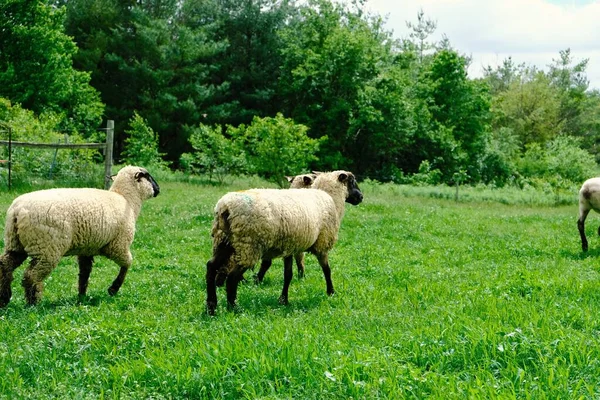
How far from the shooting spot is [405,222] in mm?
15742

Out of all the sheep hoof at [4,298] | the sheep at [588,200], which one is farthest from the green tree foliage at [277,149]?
the sheep hoof at [4,298]

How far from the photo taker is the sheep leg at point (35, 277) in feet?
22.8

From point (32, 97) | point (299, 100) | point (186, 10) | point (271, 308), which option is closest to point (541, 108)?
point (299, 100)

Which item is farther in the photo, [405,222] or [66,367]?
[405,222]

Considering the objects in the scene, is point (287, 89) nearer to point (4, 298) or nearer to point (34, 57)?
point (34, 57)

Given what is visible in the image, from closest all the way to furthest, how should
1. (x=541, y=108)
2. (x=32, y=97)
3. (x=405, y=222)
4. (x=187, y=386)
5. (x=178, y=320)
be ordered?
(x=187, y=386) → (x=178, y=320) → (x=405, y=222) → (x=32, y=97) → (x=541, y=108)

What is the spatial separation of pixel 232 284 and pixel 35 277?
7.69ft

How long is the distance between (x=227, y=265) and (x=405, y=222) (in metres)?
9.44

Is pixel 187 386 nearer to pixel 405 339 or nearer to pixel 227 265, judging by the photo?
pixel 405 339

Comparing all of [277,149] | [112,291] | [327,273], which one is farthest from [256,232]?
[277,149]

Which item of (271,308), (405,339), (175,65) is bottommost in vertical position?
(271,308)

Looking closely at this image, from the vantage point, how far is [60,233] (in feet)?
23.2

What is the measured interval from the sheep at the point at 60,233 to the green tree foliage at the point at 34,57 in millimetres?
24139

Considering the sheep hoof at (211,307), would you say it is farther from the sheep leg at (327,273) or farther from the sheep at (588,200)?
the sheep at (588,200)
